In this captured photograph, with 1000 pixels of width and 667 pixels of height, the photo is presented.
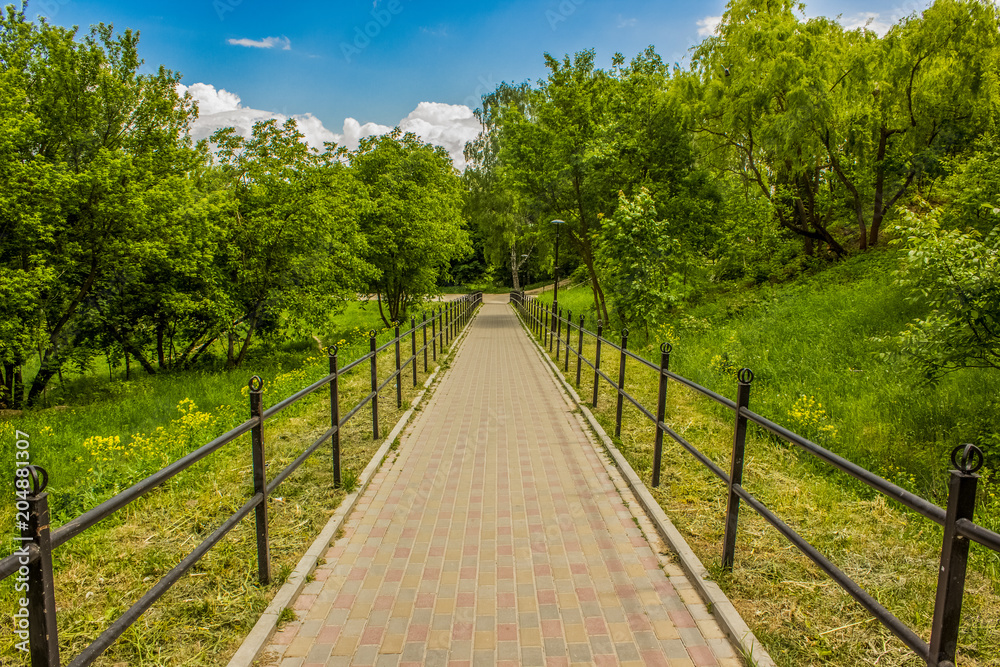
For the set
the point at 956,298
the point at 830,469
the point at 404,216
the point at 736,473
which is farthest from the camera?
the point at 404,216

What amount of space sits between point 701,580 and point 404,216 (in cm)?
2012

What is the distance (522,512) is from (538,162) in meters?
18.7

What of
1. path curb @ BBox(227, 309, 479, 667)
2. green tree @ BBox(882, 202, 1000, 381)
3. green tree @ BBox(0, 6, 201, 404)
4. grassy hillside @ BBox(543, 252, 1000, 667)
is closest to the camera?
path curb @ BBox(227, 309, 479, 667)

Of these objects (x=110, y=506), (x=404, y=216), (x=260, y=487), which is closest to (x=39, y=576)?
(x=110, y=506)

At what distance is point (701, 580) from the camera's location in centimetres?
325

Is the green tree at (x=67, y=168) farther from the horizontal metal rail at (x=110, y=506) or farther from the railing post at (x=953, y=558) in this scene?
the railing post at (x=953, y=558)

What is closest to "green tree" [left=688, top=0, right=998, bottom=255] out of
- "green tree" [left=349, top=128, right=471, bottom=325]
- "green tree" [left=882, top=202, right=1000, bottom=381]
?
"green tree" [left=882, top=202, right=1000, bottom=381]

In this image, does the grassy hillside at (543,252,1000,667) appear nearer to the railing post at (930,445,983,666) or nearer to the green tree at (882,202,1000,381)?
the green tree at (882,202,1000,381)

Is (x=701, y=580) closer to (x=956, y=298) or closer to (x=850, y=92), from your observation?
(x=956, y=298)

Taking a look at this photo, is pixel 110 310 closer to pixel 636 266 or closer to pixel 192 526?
pixel 192 526

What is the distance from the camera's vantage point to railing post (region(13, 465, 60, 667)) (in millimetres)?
1552

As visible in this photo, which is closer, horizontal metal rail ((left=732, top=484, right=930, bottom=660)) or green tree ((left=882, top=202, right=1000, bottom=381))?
horizontal metal rail ((left=732, top=484, right=930, bottom=660))

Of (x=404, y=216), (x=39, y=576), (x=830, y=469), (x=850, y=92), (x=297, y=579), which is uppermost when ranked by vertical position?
(x=850, y=92)

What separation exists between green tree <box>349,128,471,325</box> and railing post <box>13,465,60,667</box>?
19252 mm
